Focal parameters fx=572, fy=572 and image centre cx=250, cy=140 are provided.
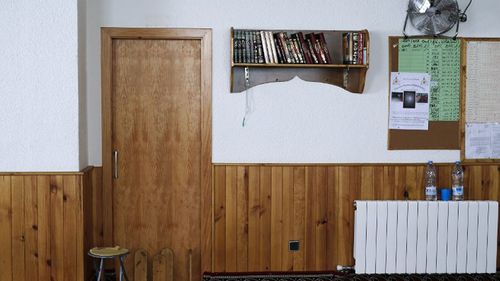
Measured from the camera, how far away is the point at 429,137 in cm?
415

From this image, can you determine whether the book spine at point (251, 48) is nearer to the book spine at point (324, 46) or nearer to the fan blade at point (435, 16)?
the book spine at point (324, 46)

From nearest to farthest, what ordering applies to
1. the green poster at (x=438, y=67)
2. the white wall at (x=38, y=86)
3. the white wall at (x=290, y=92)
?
the white wall at (x=38, y=86) < the white wall at (x=290, y=92) < the green poster at (x=438, y=67)

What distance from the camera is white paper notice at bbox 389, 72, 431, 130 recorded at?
13.5ft

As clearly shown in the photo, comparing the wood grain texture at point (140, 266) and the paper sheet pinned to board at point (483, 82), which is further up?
the paper sheet pinned to board at point (483, 82)

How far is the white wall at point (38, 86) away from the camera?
362 cm

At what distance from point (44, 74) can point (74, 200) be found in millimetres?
831

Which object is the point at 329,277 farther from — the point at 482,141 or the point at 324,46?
the point at 324,46

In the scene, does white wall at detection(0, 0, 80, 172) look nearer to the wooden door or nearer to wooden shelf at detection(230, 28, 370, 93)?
the wooden door

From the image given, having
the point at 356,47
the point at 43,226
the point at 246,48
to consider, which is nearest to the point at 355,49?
the point at 356,47

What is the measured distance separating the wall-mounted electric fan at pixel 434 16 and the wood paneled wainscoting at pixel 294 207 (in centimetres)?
99

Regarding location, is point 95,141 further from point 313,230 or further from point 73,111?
point 313,230

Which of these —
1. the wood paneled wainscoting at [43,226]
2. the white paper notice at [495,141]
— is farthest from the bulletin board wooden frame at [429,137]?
the wood paneled wainscoting at [43,226]

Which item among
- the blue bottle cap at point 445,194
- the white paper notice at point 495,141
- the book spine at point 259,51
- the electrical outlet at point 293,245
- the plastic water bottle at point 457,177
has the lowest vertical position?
the electrical outlet at point 293,245

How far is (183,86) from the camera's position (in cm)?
407
